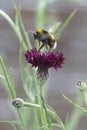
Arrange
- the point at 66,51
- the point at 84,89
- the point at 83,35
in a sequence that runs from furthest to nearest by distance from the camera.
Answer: the point at 83,35
the point at 66,51
the point at 84,89

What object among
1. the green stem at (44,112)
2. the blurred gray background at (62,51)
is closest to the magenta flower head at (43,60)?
the green stem at (44,112)

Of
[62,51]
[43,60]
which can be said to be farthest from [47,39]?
[62,51]

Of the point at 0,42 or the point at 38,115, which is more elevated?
the point at 38,115

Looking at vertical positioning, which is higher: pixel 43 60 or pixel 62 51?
pixel 43 60

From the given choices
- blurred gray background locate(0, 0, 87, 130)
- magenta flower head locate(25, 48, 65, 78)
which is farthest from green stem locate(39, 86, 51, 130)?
blurred gray background locate(0, 0, 87, 130)

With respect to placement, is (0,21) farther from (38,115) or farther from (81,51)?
(38,115)

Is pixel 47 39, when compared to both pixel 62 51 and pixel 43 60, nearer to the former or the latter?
pixel 43 60

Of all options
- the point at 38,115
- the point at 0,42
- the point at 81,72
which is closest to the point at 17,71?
the point at 0,42

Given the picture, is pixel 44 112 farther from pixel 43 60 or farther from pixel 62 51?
pixel 62 51

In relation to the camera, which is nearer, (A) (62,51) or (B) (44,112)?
(B) (44,112)
